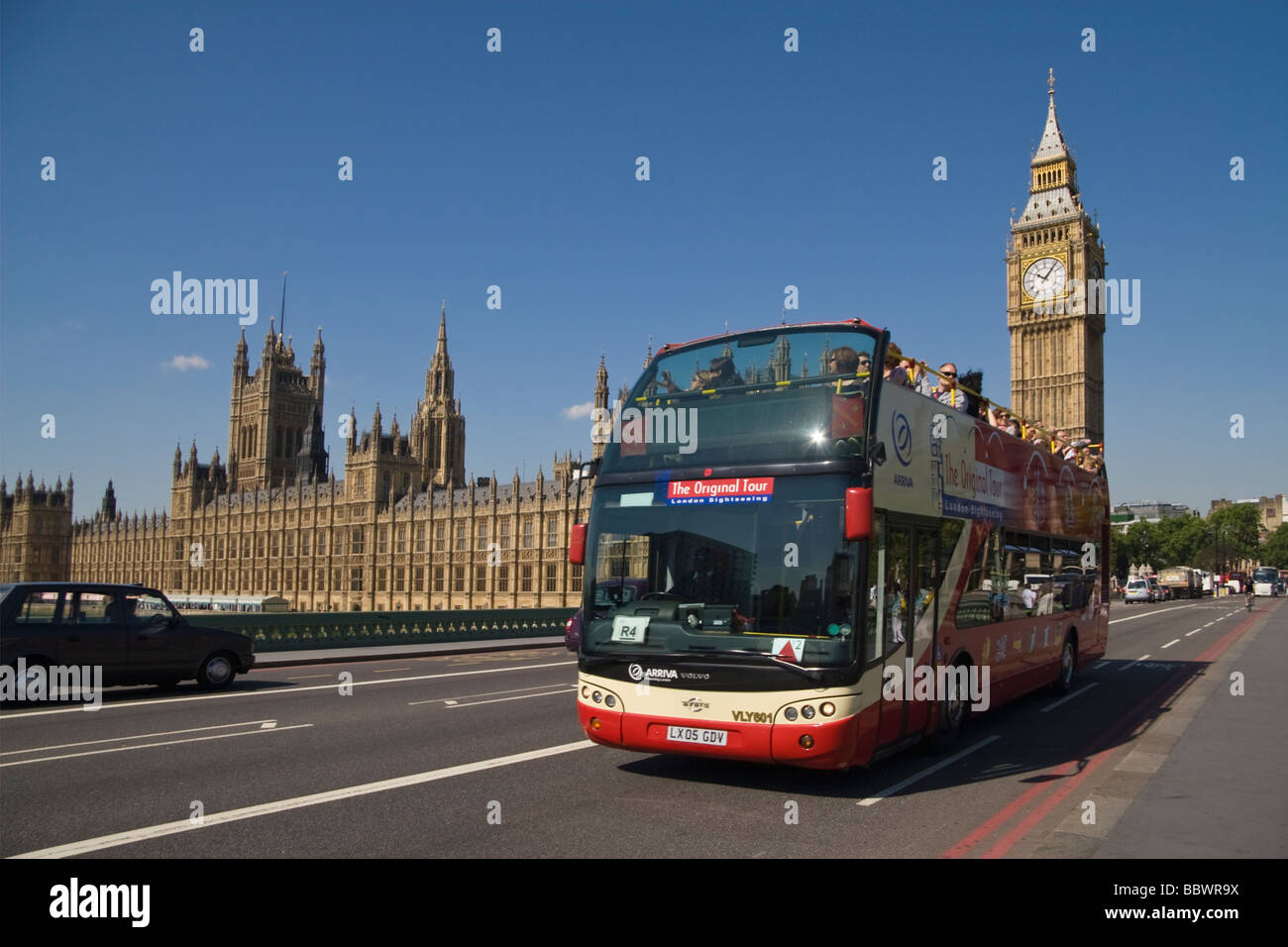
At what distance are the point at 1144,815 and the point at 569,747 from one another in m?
5.29

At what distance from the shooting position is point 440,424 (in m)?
102

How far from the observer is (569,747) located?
9617mm

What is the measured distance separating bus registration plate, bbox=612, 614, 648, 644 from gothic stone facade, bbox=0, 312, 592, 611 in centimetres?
3971

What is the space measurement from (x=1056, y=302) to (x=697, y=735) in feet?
343

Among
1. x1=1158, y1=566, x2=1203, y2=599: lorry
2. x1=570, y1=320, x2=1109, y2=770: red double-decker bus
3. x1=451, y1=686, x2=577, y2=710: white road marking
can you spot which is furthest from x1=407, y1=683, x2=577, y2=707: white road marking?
x1=1158, y1=566, x2=1203, y2=599: lorry

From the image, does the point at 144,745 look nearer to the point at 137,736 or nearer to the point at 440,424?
the point at 137,736

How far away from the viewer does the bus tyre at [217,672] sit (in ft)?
48.8

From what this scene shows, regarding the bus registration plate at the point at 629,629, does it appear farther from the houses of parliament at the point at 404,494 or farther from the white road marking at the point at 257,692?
the houses of parliament at the point at 404,494

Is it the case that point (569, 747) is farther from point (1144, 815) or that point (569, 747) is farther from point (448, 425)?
point (448, 425)

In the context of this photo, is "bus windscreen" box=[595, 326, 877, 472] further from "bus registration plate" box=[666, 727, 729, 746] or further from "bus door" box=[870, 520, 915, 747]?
"bus registration plate" box=[666, 727, 729, 746]

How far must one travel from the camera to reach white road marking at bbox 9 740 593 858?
6.02m

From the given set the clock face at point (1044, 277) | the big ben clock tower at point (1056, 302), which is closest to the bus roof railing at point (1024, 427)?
the big ben clock tower at point (1056, 302)

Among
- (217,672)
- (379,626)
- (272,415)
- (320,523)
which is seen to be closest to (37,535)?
(272,415)
